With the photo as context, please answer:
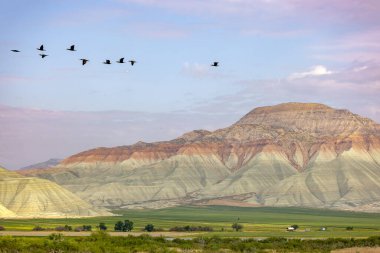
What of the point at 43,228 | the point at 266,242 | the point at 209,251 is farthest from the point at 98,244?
the point at 43,228

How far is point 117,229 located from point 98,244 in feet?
205

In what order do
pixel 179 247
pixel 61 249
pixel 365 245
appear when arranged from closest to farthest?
pixel 61 249, pixel 179 247, pixel 365 245

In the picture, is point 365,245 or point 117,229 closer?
point 365,245

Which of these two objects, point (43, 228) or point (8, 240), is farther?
point (43, 228)

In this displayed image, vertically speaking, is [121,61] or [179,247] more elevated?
[121,61]

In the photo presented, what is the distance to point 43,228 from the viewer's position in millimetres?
165375

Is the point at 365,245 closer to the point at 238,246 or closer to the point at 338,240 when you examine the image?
the point at 338,240

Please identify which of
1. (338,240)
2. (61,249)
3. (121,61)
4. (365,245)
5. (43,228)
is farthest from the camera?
(43,228)

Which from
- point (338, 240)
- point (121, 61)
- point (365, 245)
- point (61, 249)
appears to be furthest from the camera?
point (338, 240)

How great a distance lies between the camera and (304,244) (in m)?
118

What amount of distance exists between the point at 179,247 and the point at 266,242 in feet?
57.1

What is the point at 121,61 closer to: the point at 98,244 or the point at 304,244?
the point at 98,244

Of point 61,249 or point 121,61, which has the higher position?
point 121,61

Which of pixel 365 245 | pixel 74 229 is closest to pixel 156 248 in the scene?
pixel 365 245
